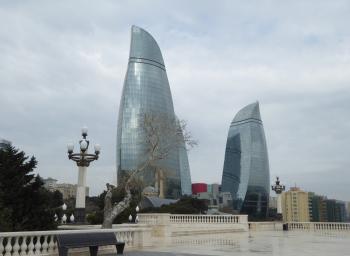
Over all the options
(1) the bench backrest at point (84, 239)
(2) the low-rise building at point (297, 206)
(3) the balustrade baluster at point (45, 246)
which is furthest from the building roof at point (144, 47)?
(3) the balustrade baluster at point (45, 246)

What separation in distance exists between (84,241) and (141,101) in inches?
3302

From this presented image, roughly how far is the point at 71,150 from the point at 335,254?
11.3 m

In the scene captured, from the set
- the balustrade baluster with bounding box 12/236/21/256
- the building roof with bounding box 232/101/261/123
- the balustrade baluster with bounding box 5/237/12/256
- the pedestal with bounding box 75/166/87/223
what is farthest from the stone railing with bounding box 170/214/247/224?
the building roof with bounding box 232/101/261/123

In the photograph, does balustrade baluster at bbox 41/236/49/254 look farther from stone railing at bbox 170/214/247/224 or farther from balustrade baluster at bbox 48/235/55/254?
stone railing at bbox 170/214/247/224

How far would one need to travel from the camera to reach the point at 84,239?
11.7 metres

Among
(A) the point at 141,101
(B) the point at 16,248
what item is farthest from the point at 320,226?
(A) the point at 141,101

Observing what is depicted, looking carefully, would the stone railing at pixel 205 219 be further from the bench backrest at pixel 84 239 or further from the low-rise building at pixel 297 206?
the low-rise building at pixel 297 206

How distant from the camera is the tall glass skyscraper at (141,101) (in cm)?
9456

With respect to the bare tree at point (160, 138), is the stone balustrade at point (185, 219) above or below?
below

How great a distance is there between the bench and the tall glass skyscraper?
7773 centimetres

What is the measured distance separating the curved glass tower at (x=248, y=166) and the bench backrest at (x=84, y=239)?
11196 cm

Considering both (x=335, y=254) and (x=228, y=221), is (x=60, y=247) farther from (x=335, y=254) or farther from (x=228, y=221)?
(x=228, y=221)

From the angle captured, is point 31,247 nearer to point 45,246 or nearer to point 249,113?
point 45,246

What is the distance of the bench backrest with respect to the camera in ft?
36.4
